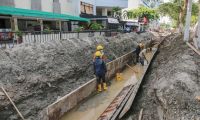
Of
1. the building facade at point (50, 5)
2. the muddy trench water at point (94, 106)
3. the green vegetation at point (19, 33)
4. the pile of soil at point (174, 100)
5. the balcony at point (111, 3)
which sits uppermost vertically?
the balcony at point (111, 3)

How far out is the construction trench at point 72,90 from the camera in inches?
283

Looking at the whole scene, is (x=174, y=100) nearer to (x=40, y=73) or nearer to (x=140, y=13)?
(x=40, y=73)

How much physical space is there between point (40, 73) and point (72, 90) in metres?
1.60

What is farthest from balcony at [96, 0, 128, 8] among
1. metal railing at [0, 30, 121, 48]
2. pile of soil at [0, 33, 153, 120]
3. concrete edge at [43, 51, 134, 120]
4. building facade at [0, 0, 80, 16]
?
concrete edge at [43, 51, 134, 120]

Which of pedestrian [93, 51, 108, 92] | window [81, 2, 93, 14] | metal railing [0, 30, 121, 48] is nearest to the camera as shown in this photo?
pedestrian [93, 51, 108, 92]

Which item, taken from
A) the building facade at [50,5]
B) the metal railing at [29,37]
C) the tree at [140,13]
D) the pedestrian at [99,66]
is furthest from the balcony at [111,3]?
the pedestrian at [99,66]

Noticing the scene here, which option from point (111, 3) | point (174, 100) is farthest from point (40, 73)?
point (111, 3)

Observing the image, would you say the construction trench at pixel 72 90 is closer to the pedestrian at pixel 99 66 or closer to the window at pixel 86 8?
the pedestrian at pixel 99 66

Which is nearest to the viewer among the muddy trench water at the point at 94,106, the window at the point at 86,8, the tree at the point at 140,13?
the muddy trench water at the point at 94,106

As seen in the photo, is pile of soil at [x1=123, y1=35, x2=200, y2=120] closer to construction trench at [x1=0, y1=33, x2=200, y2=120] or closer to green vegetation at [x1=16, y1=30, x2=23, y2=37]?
construction trench at [x1=0, y1=33, x2=200, y2=120]

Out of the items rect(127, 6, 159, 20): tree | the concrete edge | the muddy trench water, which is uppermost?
rect(127, 6, 159, 20): tree

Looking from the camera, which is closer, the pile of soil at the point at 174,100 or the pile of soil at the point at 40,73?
the pile of soil at the point at 174,100

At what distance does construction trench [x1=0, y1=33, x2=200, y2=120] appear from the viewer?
7176 mm

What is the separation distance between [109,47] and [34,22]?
791cm
